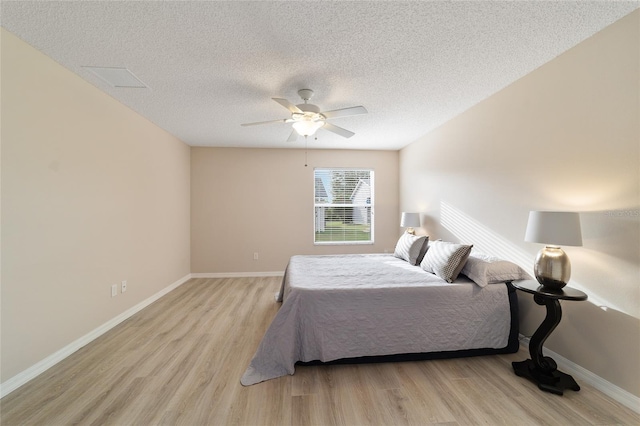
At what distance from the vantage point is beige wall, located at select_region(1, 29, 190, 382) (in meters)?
1.85

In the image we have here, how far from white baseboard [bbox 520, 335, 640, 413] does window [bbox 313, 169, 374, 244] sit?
10.9 ft

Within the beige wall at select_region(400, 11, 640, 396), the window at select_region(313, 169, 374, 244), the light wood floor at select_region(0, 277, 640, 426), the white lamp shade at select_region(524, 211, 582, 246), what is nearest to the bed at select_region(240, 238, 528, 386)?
the light wood floor at select_region(0, 277, 640, 426)

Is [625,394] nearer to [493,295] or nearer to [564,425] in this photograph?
[564,425]

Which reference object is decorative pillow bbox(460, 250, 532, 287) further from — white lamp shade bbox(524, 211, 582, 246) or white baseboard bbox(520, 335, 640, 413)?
white baseboard bbox(520, 335, 640, 413)

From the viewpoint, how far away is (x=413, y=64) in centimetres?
215

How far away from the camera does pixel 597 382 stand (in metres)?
1.82

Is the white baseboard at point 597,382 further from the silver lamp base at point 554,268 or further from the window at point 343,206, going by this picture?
the window at point 343,206

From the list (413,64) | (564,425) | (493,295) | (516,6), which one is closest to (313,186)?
(413,64)

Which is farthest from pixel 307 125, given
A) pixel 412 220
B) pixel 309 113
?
pixel 412 220

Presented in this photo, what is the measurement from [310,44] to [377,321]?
220 centimetres

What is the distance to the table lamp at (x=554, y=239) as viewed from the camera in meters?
1.74

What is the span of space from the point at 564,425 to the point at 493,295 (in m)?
0.92

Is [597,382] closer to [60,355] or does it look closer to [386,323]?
[386,323]

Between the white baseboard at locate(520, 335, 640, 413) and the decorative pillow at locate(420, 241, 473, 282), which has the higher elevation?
the decorative pillow at locate(420, 241, 473, 282)
